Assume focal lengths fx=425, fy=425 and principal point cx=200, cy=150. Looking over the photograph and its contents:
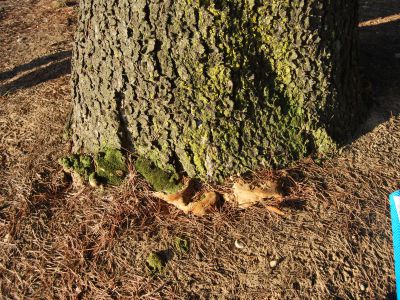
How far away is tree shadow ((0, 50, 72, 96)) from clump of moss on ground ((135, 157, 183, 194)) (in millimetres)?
1596

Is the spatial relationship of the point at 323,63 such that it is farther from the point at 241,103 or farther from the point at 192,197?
the point at 192,197

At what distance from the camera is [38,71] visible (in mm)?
3967

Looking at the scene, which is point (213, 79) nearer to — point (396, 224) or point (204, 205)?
point (204, 205)

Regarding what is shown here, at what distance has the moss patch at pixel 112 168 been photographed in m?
2.76

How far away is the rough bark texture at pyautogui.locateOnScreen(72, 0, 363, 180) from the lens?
243cm

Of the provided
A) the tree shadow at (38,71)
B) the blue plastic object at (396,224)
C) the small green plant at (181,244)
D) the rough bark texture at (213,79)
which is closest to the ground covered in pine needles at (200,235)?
the small green plant at (181,244)

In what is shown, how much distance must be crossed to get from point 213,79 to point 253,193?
0.73 meters

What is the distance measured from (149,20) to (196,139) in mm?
749

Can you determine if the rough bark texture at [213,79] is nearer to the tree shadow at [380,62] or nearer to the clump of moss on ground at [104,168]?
the clump of moss on ground at [104,168]

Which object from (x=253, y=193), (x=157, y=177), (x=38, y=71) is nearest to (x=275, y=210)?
(x=253, y=193)

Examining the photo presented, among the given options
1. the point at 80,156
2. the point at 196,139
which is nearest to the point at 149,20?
the point at 196,139

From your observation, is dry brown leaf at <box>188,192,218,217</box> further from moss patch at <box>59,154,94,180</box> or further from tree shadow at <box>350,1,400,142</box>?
tree shadow at <box>350,1,400,142</box>

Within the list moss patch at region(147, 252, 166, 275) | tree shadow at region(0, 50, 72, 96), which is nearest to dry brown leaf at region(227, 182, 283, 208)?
moss patch at region(147, 252, 166, 275)

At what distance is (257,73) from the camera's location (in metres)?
2.61
